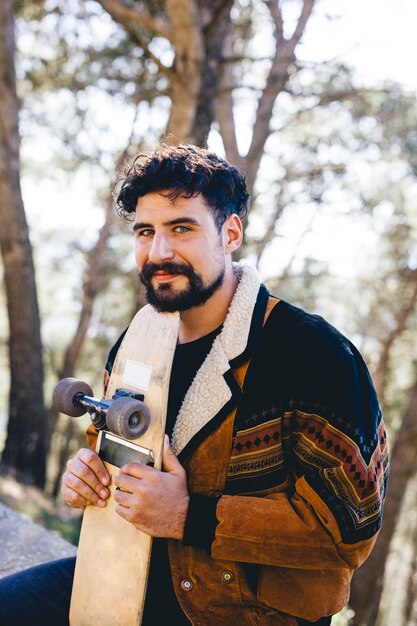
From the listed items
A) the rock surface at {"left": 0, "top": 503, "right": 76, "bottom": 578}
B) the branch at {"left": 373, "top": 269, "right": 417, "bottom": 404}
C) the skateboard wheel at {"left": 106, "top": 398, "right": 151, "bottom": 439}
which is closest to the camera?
the skateboard wheel at {"left": 106, "top": 398, "right": 151, "bottom": 439}

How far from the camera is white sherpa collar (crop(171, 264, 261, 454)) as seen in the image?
169 cm

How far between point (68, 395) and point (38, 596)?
706mm

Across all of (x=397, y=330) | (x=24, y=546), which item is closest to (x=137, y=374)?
(x=24, y=546)

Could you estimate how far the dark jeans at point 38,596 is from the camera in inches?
70.4

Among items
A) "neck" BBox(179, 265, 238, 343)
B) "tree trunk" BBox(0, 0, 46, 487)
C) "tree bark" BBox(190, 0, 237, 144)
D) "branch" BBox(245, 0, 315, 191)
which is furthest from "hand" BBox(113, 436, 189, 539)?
"branch" BBox(245, 0, 315, 191)

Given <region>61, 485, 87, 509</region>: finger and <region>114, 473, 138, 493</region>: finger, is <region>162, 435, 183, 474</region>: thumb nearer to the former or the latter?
<region>114, 473, 138, 493</region>: finger

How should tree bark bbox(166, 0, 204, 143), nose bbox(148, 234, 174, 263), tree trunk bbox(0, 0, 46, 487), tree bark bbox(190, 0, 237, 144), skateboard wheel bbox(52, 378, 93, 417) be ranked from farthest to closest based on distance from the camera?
tree trunk bbox(0, 0, 46, 487) → tree bark bbox(190, 0, 237, 144) → tree bark bbox(166, 0, 204, 143) → nose bbox(148, 234, 174, 263) → skateboard wheel bbox(52, 378, 93, 417)

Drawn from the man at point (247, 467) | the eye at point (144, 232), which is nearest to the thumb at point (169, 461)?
the man at point (247, 467)

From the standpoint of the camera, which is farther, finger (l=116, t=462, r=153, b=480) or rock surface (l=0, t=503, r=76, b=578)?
rock surface (l=0, t=503, r=76, b=578)

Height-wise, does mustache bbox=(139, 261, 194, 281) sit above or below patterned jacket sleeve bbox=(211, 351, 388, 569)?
above

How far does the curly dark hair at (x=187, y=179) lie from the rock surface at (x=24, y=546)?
206 centimetres

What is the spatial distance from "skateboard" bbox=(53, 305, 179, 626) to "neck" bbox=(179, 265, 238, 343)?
9cm

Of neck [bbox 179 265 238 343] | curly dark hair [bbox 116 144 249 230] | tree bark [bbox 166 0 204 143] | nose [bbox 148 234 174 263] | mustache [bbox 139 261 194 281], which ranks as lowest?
neck [bbox 179 265 238 343]

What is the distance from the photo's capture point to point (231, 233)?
6.60 feet
